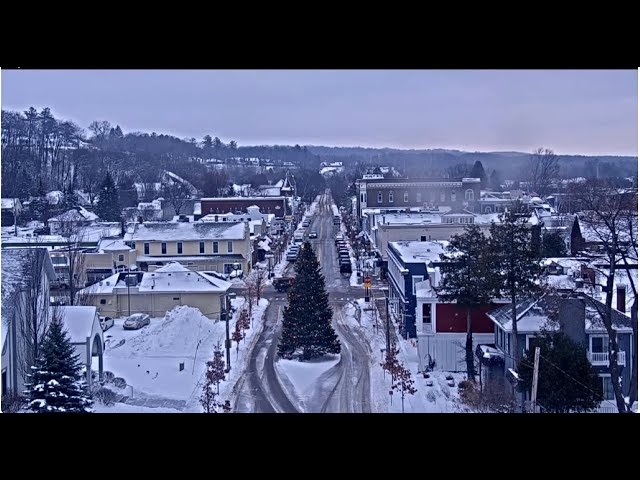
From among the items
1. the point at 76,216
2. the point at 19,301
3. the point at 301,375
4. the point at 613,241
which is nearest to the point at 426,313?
the point at 301,375

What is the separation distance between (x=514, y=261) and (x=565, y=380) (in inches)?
65.6

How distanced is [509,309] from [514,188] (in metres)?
9.18

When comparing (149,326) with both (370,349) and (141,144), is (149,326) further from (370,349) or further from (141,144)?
(141,144)

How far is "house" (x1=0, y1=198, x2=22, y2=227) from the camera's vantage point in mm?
11055

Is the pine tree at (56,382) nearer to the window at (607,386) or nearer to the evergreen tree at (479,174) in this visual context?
the window at (607,386)

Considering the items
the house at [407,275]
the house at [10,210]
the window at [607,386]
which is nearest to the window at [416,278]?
the house at [407,275]

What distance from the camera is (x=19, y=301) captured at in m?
4.60

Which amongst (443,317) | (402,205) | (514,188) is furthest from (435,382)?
(402,205)

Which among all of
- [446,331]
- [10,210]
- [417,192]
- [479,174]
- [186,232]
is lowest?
[446,331]

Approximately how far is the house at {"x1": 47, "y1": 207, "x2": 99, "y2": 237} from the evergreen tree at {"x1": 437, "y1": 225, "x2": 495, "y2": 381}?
20.4 ft

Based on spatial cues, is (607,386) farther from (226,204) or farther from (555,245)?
(226,204)

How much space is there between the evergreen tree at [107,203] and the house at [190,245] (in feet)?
11.8

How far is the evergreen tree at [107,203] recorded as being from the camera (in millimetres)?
14367

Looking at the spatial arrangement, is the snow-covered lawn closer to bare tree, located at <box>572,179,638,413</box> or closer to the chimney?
bare tree, located at <box>572,179,638,413</box>
